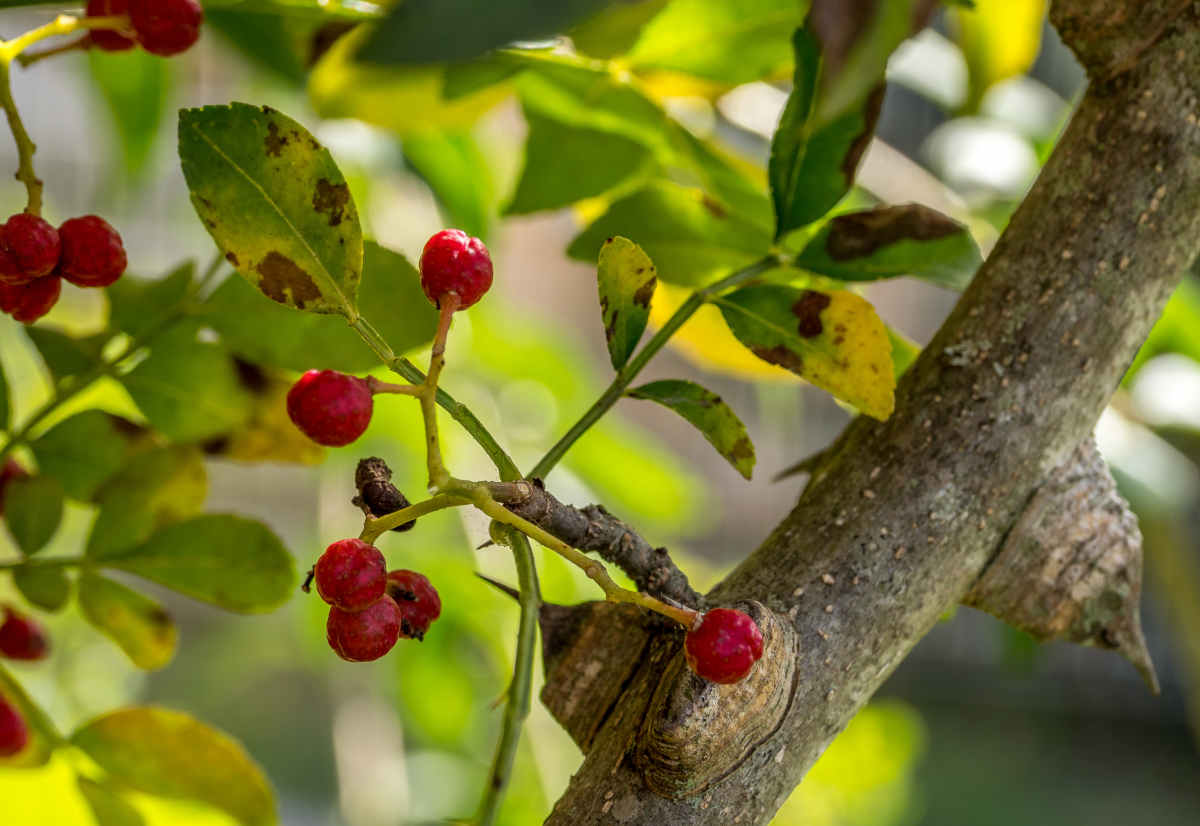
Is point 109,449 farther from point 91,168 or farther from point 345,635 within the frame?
point 91,168

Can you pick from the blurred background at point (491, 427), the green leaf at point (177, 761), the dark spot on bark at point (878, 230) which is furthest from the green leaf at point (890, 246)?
the green leaf at point (177, 761)

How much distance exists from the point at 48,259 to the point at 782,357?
0.15 metres

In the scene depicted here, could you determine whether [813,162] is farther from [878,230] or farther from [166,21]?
[166,21]

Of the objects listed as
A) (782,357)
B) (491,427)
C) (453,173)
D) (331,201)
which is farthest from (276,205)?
(491,427)

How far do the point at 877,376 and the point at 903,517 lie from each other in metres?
0.03

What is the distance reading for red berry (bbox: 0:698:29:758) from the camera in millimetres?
321

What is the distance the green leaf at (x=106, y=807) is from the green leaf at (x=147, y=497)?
6cm

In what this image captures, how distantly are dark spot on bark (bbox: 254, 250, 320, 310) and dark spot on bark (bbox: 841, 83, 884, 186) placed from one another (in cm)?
12

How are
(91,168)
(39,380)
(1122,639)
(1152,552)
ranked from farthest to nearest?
(91,168), (39,380), (1152,552), (1122,639)

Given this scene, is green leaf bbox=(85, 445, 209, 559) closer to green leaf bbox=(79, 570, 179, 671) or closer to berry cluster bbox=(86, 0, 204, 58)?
green leaf bbox=(79, 570, 179, 671)

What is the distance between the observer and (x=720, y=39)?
0.34m

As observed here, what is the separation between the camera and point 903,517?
26 cm

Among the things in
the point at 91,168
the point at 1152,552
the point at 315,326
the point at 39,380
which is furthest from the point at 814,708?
the point at 91,168

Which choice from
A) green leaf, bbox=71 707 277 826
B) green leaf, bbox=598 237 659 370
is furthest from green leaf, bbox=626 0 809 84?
green leaf, bbox=71 707 277 826
